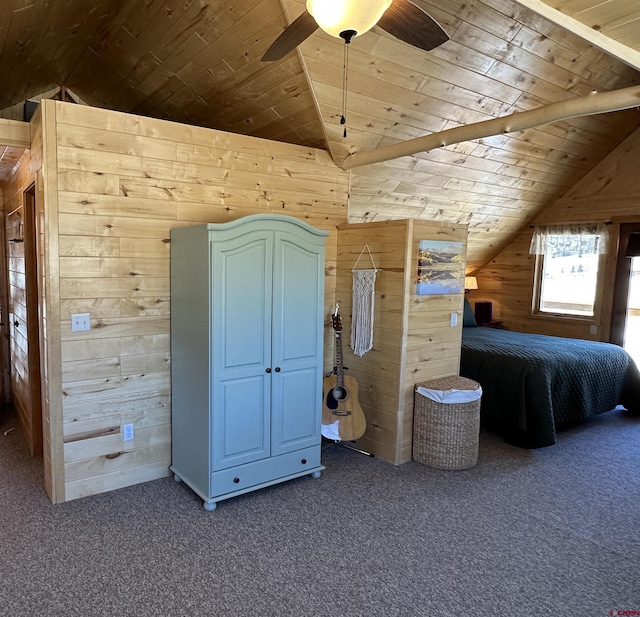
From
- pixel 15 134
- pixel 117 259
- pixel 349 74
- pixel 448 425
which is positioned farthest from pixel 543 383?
pixel 15 134

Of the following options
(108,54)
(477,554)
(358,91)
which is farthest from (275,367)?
(108,54)

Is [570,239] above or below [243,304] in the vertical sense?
above

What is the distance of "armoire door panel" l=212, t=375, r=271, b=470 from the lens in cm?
277

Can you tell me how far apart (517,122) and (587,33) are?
→ 27.0 inches

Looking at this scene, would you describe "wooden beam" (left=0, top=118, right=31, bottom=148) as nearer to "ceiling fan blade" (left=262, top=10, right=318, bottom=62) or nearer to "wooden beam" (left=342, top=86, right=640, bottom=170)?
"ceiling fan blade" (left=262, top=10, right=318, bottom=62)

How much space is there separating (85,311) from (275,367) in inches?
46.9

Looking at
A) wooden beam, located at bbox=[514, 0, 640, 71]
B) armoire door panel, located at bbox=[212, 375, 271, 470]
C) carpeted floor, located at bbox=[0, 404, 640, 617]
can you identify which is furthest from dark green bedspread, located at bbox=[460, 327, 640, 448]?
wooden beam, located at bbox=[514, 0, 640, 71]

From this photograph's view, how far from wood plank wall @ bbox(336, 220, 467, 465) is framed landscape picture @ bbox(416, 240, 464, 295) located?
0.15 ft

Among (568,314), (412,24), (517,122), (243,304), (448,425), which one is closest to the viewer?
(412,24)

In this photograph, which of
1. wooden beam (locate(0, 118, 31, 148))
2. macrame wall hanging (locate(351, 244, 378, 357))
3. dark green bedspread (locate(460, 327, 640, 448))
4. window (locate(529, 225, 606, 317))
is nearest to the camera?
wooden beam (locate(0, 118, 31, 148))

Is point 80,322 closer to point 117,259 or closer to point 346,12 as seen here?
point 117,259

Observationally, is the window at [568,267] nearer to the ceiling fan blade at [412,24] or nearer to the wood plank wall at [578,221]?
the wood plank wall at [578,221]

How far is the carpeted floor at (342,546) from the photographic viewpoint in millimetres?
2064

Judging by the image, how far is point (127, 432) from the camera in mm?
3041
